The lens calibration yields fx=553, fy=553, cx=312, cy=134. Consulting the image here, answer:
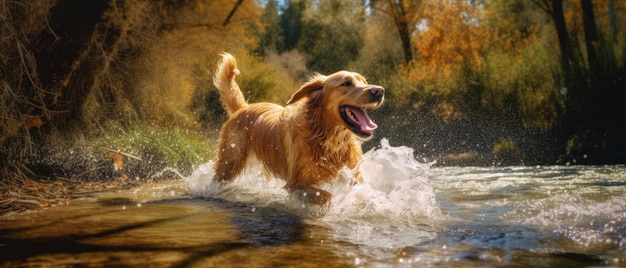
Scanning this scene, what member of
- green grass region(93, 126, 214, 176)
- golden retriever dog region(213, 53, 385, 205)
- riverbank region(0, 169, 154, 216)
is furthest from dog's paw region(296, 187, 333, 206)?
green grass region(93, 126, 214, 176)

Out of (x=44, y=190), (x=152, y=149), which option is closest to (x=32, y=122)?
(x=44, y=190)

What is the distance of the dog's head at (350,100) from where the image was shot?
4.20m

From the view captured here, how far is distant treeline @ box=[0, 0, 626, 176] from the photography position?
240 inches

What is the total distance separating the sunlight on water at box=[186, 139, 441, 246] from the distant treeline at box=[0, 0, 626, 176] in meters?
2.20

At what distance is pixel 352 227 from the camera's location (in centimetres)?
347

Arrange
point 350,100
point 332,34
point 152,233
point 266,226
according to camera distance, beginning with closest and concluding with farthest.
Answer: point 152,233 < point 266,226 < point 350,100 < point 332,34

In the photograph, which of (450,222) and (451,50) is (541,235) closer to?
(450,222)

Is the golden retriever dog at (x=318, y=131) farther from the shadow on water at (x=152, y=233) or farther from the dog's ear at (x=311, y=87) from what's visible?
the shadow on water at (x=152, y=233)

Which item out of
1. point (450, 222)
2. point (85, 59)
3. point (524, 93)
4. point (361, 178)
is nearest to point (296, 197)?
point (361, 178)

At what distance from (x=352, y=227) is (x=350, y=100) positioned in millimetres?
1177

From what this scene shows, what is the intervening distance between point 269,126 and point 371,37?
68.6ft

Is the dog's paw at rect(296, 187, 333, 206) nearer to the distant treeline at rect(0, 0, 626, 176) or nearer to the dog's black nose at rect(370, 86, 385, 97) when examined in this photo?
the dog's black nose at rect(370, 86, 385, 97)

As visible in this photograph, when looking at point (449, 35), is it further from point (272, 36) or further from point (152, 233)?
point (152, 233)

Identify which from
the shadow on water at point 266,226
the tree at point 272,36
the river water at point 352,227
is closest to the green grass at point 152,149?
the river water at point 352,227
